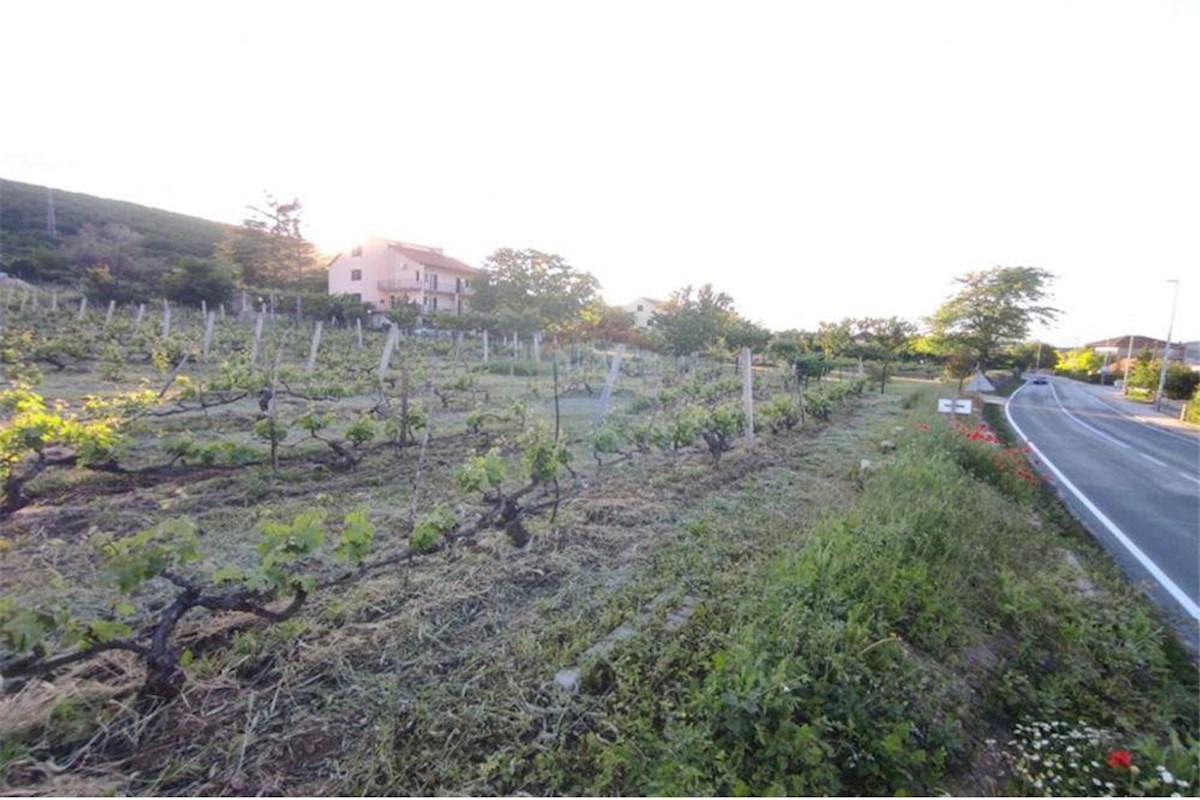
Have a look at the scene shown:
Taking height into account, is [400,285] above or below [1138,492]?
above

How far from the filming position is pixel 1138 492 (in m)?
8.81

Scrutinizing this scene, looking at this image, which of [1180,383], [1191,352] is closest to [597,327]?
[1180,383]

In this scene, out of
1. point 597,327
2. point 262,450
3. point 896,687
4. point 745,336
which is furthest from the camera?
point 597,327

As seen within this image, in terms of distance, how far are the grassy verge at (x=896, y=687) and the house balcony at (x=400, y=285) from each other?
41719mm

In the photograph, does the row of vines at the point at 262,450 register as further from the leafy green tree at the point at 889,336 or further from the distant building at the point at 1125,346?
the distant building at the point at 1125,346

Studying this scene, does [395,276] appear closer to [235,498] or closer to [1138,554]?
[235,498]

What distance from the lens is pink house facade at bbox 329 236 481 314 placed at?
136 feet

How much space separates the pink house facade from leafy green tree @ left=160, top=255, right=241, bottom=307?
1108 centimetres

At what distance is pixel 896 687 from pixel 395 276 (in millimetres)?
45035

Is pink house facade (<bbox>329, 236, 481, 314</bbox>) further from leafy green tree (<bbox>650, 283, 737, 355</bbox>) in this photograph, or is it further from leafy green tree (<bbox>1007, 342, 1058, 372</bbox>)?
leafy green tree (<bbox>1007, 342, 1058, 372</bbox>)

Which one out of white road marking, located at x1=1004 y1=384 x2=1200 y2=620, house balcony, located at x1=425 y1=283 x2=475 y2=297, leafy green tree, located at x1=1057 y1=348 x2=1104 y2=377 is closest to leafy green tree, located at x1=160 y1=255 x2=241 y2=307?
house balcony, located at x1=425 y1=283 x2=475 y2=297

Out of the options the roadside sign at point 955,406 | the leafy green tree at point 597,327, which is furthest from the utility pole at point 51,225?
the roadside sign at point 955,406

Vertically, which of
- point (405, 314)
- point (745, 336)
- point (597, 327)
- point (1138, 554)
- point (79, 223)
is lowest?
point (1138, 554)

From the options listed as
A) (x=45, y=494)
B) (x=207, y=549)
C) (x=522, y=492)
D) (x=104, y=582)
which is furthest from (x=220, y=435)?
(x=104, y=582)
